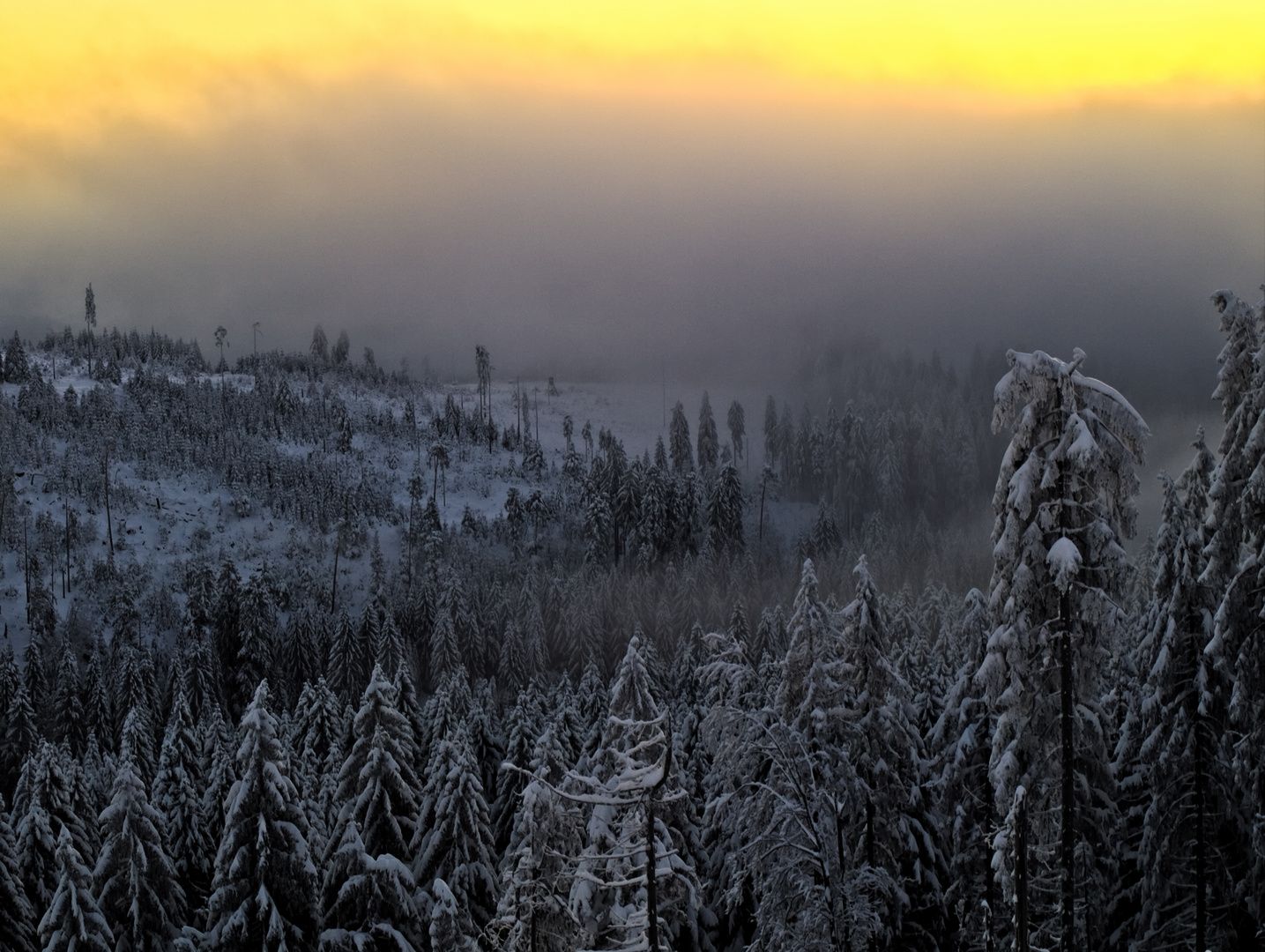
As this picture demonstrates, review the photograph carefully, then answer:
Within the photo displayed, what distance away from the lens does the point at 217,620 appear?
91250 millimetres

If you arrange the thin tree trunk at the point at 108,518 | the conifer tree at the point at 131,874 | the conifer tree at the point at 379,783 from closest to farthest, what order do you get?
the conifer tree at the point at 379,783
the conifer tree at the point at 131,874
the thin tree trunk at the point at 108,518

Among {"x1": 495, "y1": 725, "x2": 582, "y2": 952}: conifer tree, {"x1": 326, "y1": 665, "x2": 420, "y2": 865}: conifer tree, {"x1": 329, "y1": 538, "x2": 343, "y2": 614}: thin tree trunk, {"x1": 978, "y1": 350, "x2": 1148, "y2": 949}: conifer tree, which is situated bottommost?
Answer: {"x1": 329, "y1": 538, "x2": 343, "y2": 614}: thin tree trunk

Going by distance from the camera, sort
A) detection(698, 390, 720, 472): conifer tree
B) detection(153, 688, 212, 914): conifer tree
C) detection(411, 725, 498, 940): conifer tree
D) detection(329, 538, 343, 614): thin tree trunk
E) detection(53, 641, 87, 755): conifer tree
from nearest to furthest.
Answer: detection(411, 725, 498, 940): conifer tree
detection(153, 688, 212, 914): conifer tree
detection(53, 641, 87, 755): conifer tree
detection(329, 538, 343, 614): thin tree trunk
detection(698, 390, 720, 472): conifer tree

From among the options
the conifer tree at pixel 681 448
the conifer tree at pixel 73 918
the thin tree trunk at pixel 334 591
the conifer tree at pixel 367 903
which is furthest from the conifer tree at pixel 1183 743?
the conifer tree at pixel 681 448

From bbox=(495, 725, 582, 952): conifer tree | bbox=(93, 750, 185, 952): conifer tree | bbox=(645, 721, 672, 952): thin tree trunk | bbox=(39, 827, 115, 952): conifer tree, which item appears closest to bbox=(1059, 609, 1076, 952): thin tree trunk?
bbox=(645, 721, 672, 952): thin tree trunk

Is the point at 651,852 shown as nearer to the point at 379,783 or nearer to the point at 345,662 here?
the point at 379,783

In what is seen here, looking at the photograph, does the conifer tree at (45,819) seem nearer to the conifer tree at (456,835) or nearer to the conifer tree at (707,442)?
the conifer tree at (456,835)

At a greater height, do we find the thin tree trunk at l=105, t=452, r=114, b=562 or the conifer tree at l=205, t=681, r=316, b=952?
the conifer tree at l=205, t=681, r=316, b=952

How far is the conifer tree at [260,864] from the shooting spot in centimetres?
2292

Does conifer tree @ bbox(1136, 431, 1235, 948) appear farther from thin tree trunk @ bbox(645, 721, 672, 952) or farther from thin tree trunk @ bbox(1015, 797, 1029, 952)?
thin tree trunk @ bbox(645, 721, 672, 952)

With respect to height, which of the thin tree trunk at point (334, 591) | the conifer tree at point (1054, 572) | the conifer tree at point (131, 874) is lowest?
the thin tree trunk at point (334, 591)

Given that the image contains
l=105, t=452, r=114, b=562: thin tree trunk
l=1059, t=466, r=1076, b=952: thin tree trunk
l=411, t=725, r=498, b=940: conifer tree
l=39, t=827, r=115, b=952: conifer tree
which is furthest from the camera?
l=105, t=452, r=114, b=562: thin tree trunk

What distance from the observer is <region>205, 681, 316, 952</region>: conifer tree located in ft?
75.2

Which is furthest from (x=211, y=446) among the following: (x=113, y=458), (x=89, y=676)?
(x=89, y=676)
